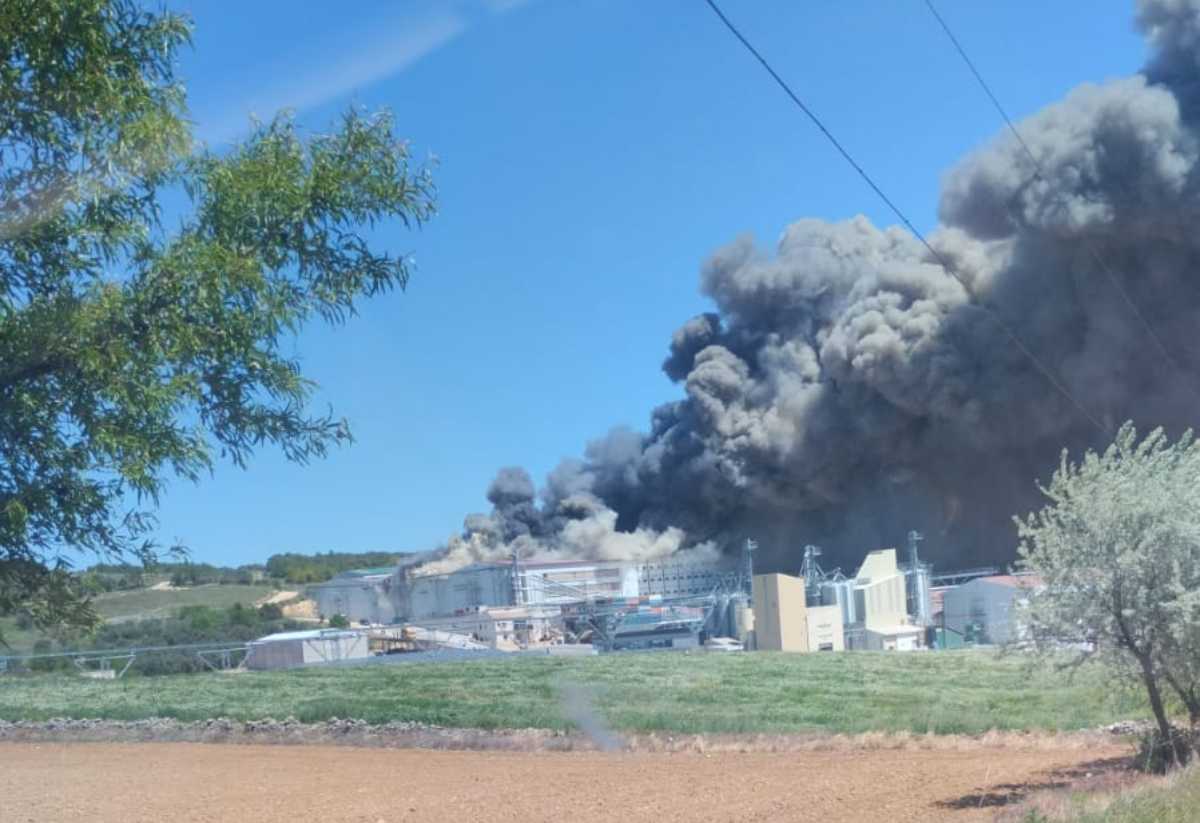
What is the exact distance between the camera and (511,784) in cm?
1548

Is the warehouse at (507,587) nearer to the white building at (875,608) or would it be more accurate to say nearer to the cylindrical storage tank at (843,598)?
the cylindrical storage tank at (843,598)

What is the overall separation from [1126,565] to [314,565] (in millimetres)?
40108

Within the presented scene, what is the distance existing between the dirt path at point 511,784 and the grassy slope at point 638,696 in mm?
2035

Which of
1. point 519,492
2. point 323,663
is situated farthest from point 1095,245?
point 519,492

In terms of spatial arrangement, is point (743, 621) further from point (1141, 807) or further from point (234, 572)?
point (1141, 807)

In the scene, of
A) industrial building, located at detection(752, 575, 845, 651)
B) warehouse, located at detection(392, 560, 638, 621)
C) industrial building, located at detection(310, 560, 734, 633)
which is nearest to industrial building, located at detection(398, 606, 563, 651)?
industrial building, located at detection(310, 560, 734, 633)

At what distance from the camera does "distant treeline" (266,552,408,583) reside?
1705 inches

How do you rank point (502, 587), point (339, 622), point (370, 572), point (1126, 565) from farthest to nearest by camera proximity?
1. point (502, 587)
2. point (370, 572)
3. point (339, 622)
4. point (1126, 565)

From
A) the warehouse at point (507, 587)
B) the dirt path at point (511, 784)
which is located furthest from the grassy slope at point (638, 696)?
the warehouse at point (507, 587)

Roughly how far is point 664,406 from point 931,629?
126 feet

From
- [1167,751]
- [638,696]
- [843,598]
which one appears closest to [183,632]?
[638,696]

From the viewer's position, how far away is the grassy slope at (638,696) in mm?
20984

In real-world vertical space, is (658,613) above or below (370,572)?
below

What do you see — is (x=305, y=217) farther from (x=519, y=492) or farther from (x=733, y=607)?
(x=519, y=492)
